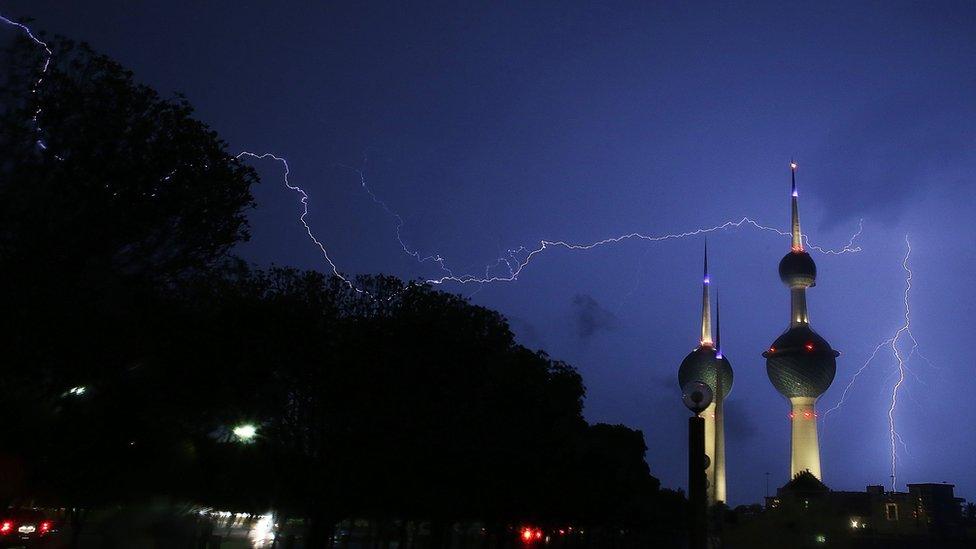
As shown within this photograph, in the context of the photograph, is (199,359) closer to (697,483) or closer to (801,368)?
(697,483)

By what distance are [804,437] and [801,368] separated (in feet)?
54.2

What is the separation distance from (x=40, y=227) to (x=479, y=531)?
78490 mm

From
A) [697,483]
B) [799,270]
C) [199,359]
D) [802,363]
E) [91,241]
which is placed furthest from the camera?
[799,270]

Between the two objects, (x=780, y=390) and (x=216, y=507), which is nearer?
(x=216, y=507)

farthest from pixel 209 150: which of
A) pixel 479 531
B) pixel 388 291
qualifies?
pixel 479 531

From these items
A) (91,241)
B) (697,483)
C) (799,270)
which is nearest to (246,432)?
(91,241)

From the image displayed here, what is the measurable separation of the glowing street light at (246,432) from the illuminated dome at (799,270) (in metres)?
184

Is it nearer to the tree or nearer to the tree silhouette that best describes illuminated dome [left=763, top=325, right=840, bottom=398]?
the tree silhouette

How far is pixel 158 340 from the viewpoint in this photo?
21.2m

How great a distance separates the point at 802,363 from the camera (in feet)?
614

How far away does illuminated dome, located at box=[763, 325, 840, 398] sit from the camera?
187125 millimetres

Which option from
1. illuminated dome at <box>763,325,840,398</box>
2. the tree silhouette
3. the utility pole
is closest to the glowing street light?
the tree silhouette

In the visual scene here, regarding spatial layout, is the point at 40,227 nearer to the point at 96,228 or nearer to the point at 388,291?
the point at 96,228

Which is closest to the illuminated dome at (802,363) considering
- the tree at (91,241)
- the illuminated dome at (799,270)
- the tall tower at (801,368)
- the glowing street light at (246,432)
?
the tall tower at (801,368)
